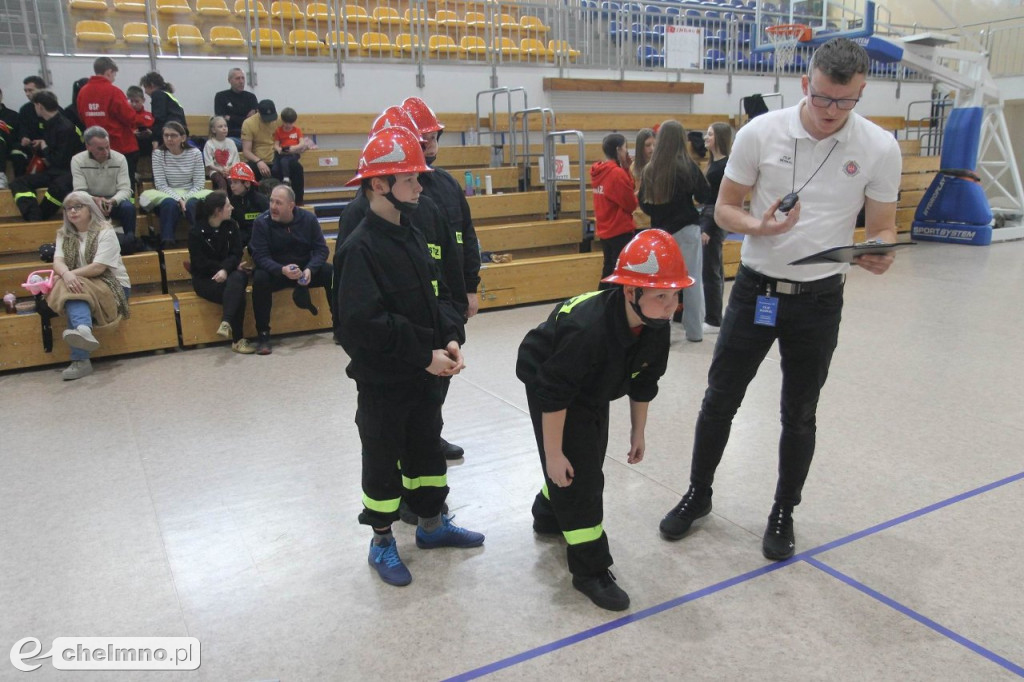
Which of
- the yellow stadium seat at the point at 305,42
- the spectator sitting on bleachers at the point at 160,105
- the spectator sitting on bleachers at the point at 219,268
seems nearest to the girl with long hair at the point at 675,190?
the spectator sitting on bleachers at the point at 219,268

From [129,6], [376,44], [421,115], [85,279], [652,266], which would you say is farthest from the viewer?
[376,44]

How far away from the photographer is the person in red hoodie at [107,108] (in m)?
6.93

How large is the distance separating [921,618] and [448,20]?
10.1 meters

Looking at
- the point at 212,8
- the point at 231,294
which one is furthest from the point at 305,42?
the point at 231,294

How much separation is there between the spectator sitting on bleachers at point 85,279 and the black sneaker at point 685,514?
417cm

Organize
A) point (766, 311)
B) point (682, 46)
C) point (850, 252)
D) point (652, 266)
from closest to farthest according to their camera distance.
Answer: point (652, 266) < point (850, 252) < point (766, 311) < point (682, 46)

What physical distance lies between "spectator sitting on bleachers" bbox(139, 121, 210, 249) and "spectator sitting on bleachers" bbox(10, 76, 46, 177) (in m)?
1.18

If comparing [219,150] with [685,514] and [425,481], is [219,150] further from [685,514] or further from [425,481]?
[685,514]

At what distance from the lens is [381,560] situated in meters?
2.61

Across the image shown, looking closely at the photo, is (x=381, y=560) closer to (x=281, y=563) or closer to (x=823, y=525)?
(x=281, y=563)

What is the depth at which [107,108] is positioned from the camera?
6988 millimetres

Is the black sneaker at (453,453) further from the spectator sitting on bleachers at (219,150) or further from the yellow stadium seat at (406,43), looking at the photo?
the yellow stadium seat at (406,43)

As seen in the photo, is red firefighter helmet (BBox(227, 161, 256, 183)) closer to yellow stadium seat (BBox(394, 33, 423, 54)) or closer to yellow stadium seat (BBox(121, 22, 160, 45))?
yellow stadium seat (BBox(121, 22, 160, 45))

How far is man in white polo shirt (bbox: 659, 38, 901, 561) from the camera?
234cm
